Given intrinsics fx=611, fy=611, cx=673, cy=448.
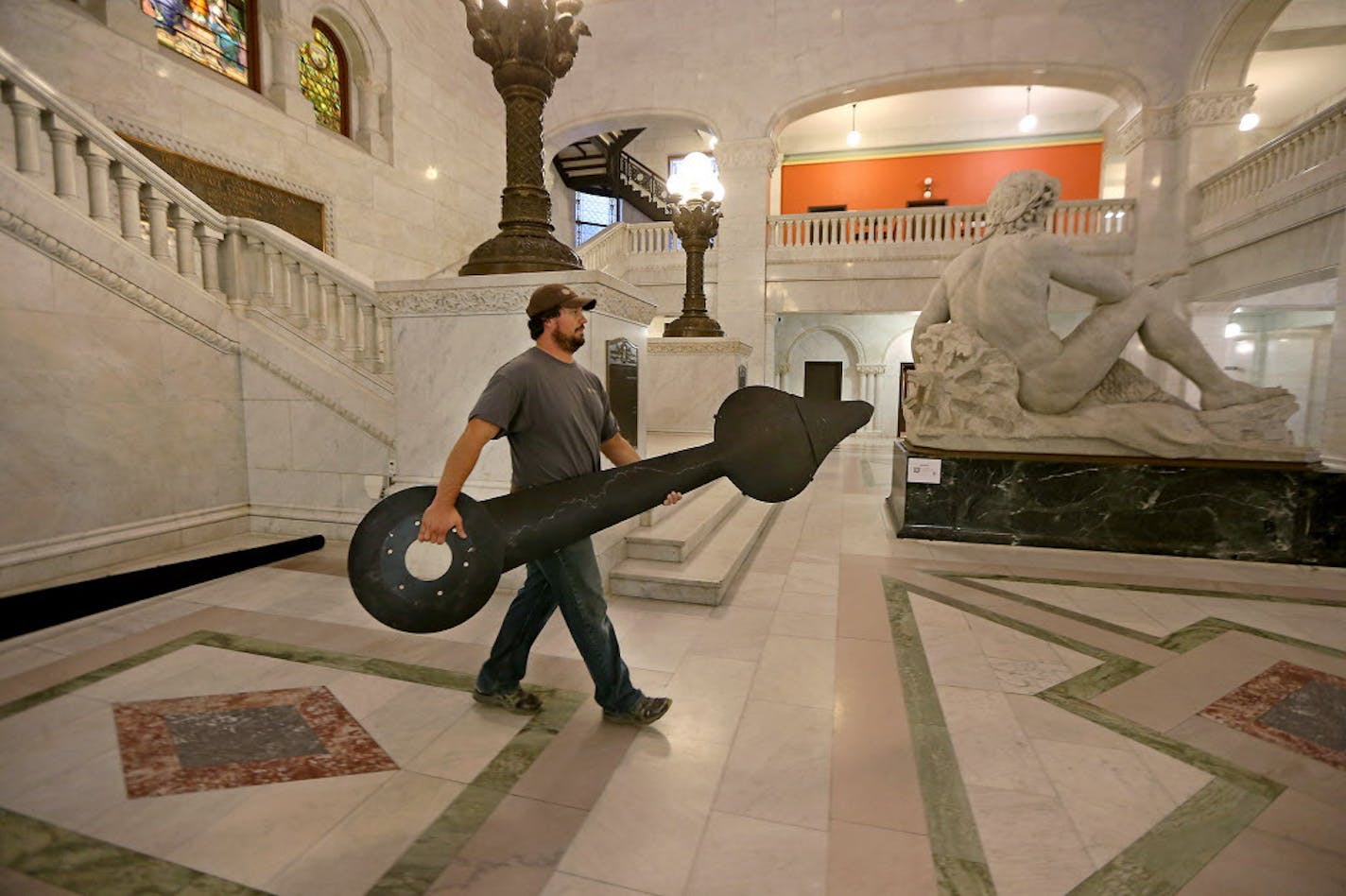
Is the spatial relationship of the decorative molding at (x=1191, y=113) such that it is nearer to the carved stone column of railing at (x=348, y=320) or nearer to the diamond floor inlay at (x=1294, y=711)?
the diamond floor inlay at (x=1294, y=711)

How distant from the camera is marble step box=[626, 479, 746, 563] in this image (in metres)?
4.05

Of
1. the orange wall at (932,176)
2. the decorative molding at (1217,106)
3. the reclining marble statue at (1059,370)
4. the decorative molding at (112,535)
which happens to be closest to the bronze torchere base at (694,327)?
the reclining marble statue at (1059,370)

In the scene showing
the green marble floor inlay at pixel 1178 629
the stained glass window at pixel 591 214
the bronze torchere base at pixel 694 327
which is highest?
the stained glass window at pixel 591 214

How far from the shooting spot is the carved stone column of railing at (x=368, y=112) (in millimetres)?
Answer: 9594

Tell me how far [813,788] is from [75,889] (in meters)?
1.99

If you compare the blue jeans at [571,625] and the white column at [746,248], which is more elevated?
the white column at [746,248]

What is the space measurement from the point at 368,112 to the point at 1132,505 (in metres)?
11.3

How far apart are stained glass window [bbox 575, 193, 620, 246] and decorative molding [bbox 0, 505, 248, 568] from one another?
17.4 meters

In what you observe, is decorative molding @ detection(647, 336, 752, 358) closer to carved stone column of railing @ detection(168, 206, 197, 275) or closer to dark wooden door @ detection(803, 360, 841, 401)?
carved stone column of railing @ detection(168, 206, 197, 275)

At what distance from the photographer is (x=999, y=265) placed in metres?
4.78

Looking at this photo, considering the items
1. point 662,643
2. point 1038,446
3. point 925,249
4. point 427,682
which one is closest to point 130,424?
point 427,682

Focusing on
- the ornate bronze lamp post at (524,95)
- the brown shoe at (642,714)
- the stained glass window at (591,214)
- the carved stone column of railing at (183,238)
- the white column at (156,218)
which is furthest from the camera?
the stained glass window at (591,214)

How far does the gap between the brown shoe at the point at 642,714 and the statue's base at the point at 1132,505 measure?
3.53m

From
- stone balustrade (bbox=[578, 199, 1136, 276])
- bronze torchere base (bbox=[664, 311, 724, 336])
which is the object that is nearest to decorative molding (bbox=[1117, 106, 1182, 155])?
stone balustrade (bbox=[578, 199, 1136, 276])
